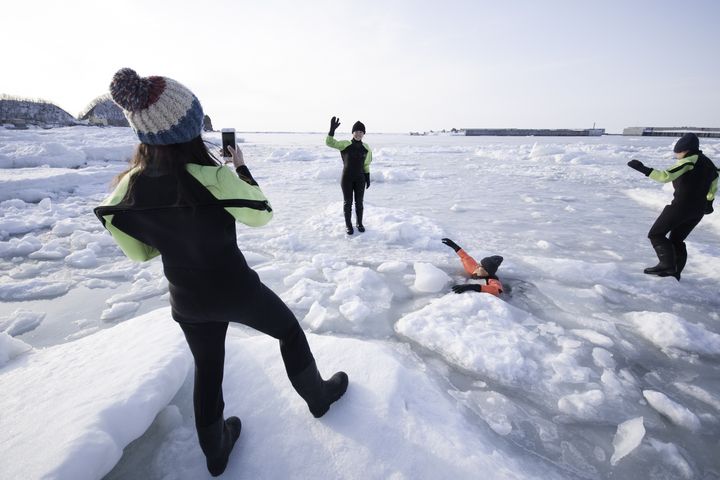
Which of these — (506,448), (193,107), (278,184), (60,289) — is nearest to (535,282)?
(506,448)

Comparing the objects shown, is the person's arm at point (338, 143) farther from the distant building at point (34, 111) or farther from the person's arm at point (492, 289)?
the distant building at point (34, 111)

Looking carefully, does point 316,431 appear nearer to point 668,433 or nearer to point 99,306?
point 668,433

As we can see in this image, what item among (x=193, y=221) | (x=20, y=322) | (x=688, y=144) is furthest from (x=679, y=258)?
(x=20, y=322)

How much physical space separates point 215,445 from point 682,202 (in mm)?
4963

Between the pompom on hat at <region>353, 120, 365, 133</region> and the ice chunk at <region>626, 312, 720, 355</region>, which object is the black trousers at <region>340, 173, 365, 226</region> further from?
the ice chunk at <region>626, 312, 720, 355</region>

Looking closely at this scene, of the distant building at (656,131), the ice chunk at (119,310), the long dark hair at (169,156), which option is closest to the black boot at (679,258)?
the long dark hair at (169,156)

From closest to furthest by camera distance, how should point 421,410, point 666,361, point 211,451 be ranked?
point 211,451 < point 421,410 < point 666,361

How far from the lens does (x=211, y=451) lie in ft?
4.86

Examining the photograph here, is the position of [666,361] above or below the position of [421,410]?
below

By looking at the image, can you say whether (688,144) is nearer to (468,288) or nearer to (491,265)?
(491,265)

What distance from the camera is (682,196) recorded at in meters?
3.65

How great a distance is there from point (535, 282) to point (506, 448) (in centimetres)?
235

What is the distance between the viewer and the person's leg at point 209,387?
142cm

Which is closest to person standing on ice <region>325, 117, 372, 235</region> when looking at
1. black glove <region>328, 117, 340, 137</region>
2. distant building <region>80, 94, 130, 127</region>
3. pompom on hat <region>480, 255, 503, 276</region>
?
black glove <region>328, 117, 340, 137</region>
